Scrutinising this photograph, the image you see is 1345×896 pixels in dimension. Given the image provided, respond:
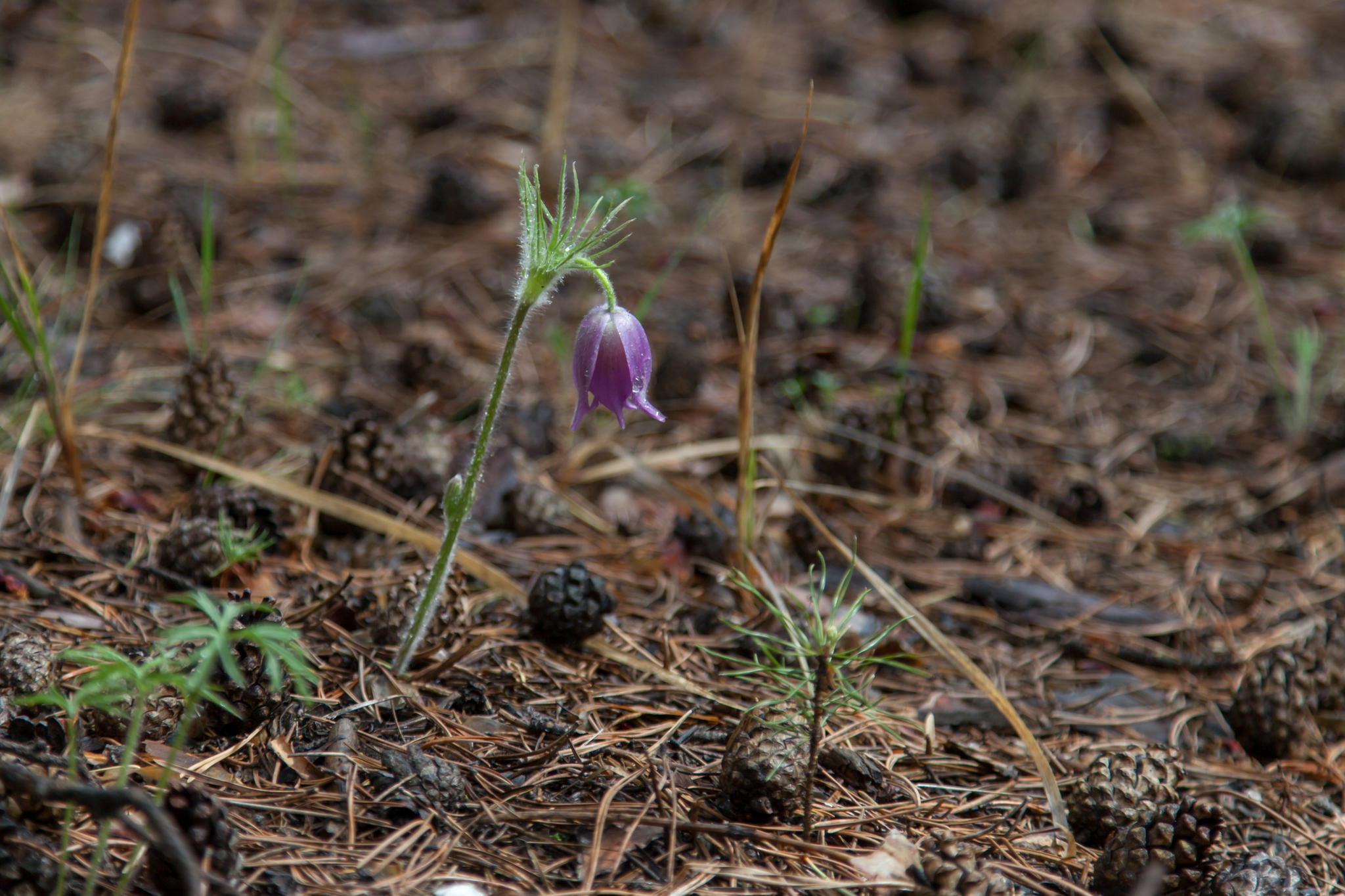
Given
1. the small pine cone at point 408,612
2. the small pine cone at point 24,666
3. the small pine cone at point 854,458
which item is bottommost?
the small pine cone at point 854,458

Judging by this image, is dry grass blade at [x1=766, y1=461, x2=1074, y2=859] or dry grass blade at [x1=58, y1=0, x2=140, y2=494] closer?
dry grass blade at [x1=766, y1=461, x2=1074, y2=859]

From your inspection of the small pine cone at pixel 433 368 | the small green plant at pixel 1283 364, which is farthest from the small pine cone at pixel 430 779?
the small green plant at pixel 1283 364

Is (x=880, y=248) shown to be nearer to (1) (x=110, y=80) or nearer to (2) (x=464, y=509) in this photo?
(2) (x=464, y=509)

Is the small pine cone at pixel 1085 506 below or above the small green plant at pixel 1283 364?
below

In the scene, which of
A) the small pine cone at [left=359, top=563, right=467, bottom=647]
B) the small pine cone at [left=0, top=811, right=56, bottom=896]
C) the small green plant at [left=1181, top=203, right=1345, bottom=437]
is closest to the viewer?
the small pine cone at [left=0, top=811, right=56, bottom=896]

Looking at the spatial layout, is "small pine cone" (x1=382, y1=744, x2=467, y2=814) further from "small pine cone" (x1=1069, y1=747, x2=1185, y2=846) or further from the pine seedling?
"small pine cone" (x1=1069, y1=747, x2=1185, y2=846)

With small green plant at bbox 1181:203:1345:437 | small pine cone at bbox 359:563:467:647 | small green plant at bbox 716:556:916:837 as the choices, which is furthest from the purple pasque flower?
small green plant at bbox 1181:203:1345:437

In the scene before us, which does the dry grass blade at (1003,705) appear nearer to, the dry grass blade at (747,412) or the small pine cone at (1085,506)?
the dry grass blade at (747,412)
